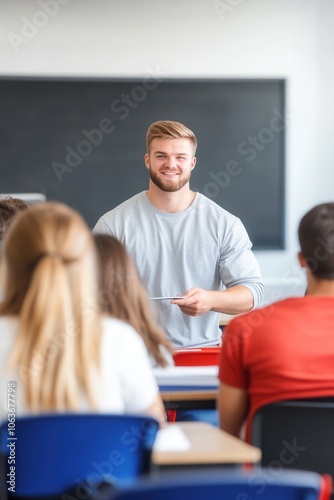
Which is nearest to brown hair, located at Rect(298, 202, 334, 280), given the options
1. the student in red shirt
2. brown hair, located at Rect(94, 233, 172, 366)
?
the student in red shirt

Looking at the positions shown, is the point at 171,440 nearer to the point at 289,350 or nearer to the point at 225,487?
the point at 289,350

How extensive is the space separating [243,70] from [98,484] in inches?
215

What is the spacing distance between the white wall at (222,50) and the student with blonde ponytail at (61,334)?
4.77 m

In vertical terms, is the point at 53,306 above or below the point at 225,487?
above

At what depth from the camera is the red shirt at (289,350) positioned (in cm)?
219

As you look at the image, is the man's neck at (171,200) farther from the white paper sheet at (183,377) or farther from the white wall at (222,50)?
the white wall at (222,50)

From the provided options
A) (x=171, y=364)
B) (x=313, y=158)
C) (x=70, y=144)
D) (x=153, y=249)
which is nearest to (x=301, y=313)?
(x=171, y=364)

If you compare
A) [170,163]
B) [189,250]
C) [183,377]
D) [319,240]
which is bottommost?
[183,377]

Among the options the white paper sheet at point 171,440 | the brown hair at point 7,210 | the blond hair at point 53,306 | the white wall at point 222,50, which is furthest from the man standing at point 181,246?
the white wall at point 222,50

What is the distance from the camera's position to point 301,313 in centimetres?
223

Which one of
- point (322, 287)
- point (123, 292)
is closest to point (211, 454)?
point (322, 287)

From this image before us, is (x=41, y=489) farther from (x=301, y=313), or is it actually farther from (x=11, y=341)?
(x=301, y=313)

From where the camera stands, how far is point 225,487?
1.30 meters

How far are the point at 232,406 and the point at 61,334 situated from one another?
1.99ft
